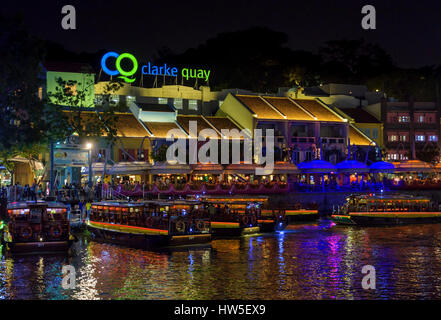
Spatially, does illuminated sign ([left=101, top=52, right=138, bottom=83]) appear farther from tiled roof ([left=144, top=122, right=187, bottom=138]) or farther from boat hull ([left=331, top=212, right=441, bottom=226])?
boat hull ([left=331, top=212, right=441, bottom=226])

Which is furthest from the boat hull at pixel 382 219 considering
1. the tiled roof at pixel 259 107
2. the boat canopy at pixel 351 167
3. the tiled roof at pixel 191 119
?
the tiled roof at pixel 191 119

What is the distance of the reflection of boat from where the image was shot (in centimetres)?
4891

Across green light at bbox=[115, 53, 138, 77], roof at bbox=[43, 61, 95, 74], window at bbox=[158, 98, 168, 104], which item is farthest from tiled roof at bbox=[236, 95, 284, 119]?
roof at bbox=[43, 61, 95, 74]

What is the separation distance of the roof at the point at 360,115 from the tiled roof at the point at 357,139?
207 cm

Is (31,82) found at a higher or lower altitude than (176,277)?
higher

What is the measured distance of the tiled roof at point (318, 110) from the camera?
2822 inches

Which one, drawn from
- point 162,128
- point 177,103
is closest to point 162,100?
point 177,103

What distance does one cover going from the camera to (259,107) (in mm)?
70125

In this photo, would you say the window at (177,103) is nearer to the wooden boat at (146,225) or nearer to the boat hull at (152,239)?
the wooden boat at (146,225)
